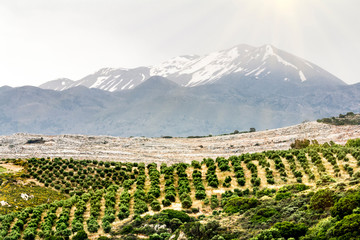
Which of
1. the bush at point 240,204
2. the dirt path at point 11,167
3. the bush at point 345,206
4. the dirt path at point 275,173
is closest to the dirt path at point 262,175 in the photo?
the dirt path at point 275,173

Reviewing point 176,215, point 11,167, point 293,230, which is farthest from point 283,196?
point 11,167

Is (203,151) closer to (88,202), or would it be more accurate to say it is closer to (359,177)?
(88,202)

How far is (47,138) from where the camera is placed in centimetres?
7831

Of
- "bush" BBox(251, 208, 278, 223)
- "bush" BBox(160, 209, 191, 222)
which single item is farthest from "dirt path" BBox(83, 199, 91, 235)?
"bush" BBox(251, 208, 278, 223)

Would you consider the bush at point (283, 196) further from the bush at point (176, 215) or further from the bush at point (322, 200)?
the bush at point (176, 215)

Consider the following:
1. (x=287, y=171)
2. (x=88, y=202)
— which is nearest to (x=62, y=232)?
(x=88, y=202)

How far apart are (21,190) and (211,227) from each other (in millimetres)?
26000

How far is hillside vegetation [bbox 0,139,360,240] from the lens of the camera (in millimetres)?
21445

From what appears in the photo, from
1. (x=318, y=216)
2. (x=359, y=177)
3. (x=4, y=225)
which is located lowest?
(x=4, y=225)

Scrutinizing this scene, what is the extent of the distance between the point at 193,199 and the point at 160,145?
48.5 metres

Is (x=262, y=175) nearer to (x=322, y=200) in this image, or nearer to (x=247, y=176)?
(x=247, y=176)

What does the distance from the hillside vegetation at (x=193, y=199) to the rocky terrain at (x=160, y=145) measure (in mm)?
12740

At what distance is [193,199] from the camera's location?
33.7 m

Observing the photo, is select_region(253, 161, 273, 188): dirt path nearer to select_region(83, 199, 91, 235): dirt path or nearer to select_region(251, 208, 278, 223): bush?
select_region(251, 208, 278, 223): bush
